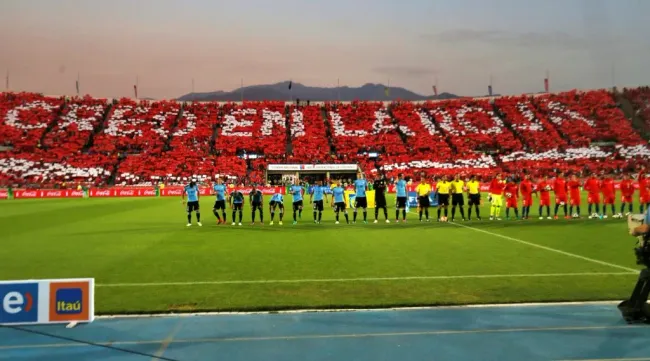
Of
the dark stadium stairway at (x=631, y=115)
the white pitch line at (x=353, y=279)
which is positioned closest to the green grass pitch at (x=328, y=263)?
the white pitch line at (x=353, y=279)

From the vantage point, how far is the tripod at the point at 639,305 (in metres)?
6.40

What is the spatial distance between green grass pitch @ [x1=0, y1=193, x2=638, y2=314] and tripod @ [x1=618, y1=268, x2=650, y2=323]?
55.9 inches

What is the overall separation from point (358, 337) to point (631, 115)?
71.8 m

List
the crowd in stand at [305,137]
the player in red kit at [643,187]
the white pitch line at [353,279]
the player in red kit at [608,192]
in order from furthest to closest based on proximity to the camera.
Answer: the crowd in stand at [305,137], the player in red kit at [608,192], the player in red kit at [643,187], the white pitch line at [353,279]

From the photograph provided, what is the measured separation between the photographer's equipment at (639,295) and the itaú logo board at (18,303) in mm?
7923

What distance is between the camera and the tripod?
6402 mm

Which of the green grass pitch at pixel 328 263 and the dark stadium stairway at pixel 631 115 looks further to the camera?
the dark stadium stairway at pixel 631 115

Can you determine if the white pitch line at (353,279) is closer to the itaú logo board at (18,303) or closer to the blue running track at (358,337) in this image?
the blue running track at (358,337)

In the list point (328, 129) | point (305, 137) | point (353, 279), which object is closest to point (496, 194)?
point (353, 279)

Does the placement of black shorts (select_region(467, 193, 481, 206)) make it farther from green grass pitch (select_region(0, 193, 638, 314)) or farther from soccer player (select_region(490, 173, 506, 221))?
green grass pitch (select_region(0, 193, 638, 314))

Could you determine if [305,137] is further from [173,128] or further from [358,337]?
[358,337]

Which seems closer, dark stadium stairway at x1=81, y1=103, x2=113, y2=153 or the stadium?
the stadium

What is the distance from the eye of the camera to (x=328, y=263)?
11.4 meters

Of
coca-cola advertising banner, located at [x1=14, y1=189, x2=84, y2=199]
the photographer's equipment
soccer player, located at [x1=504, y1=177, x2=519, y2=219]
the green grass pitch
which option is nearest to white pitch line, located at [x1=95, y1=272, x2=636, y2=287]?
the green grass pitch
